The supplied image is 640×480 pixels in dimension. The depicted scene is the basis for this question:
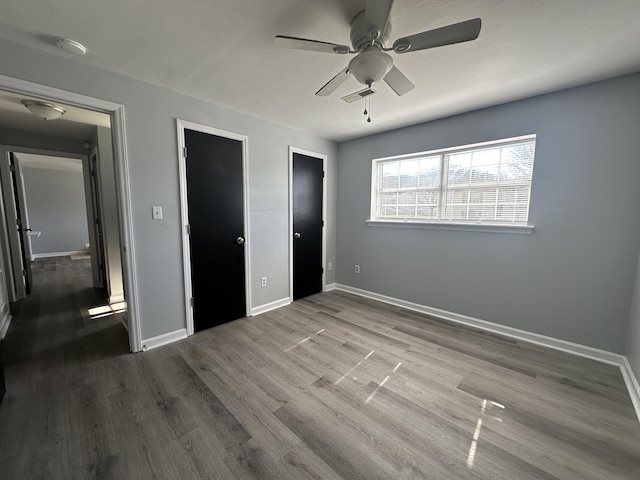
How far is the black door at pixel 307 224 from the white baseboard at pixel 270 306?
0.20 meters

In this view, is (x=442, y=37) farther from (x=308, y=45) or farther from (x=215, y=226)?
(x=215, y=226)

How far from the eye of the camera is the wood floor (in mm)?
1304

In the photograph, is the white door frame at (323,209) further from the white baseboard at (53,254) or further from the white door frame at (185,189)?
the white baseboard at (53,254)

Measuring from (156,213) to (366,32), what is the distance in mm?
2246

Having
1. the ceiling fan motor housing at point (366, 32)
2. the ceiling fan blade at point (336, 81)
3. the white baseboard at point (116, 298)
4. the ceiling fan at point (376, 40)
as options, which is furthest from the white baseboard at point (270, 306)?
the ceiling fan motor housing at point (366, 32)

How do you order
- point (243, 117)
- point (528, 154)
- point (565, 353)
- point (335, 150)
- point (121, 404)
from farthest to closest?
point (335, 150)
point (243, 117)
point (528, 154)
point (565, 353)
point (121, 404)

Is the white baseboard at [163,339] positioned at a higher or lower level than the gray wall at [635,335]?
lower

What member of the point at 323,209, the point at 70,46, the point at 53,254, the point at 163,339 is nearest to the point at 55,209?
the point at 53,254

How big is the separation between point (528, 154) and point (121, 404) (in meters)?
4.11

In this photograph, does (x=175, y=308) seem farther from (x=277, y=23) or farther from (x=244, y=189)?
(x=277, y=23)

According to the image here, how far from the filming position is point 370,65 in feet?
4.65

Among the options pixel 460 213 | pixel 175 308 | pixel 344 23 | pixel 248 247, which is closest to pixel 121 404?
pixel 175 308

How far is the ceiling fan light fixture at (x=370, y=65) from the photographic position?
139 centimetres

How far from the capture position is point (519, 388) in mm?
1885
